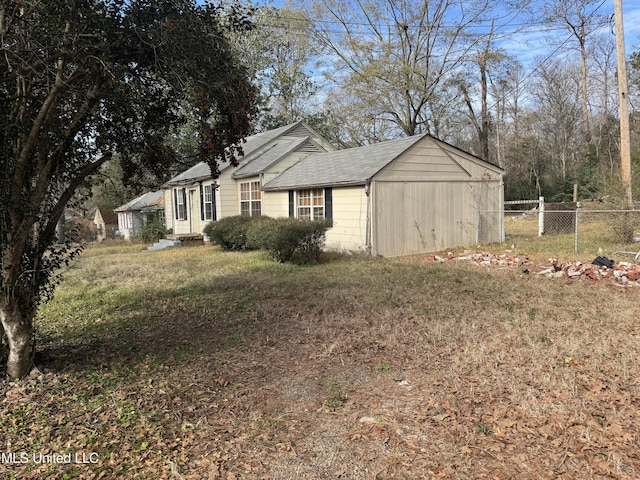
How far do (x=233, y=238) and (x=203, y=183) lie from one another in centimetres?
553

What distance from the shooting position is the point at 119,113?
16.0 ft

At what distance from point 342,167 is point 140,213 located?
22668mm

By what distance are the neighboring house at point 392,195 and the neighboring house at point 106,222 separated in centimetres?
2443

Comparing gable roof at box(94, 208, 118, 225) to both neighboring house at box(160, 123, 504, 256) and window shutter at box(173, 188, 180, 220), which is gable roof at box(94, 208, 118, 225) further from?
neighboring house at box(160, 123, 504, 256)

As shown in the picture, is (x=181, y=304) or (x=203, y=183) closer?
(x=181, y=304)

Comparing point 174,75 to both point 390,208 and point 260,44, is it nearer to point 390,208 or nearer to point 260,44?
point 390,208

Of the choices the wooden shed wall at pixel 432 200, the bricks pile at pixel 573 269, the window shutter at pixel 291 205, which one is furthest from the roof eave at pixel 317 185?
the bricks pile at pixel 573 269

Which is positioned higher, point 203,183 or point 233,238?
point 203,183

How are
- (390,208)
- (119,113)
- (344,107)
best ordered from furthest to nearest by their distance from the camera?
(344,107) → (390,208) → (119,113)

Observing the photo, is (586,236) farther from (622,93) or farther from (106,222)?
(106,222)

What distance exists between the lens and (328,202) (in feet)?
45.3

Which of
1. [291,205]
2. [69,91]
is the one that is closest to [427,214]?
[291,205]

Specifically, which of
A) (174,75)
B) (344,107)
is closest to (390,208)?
(174,75)

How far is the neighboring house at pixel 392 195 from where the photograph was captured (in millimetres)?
12422
